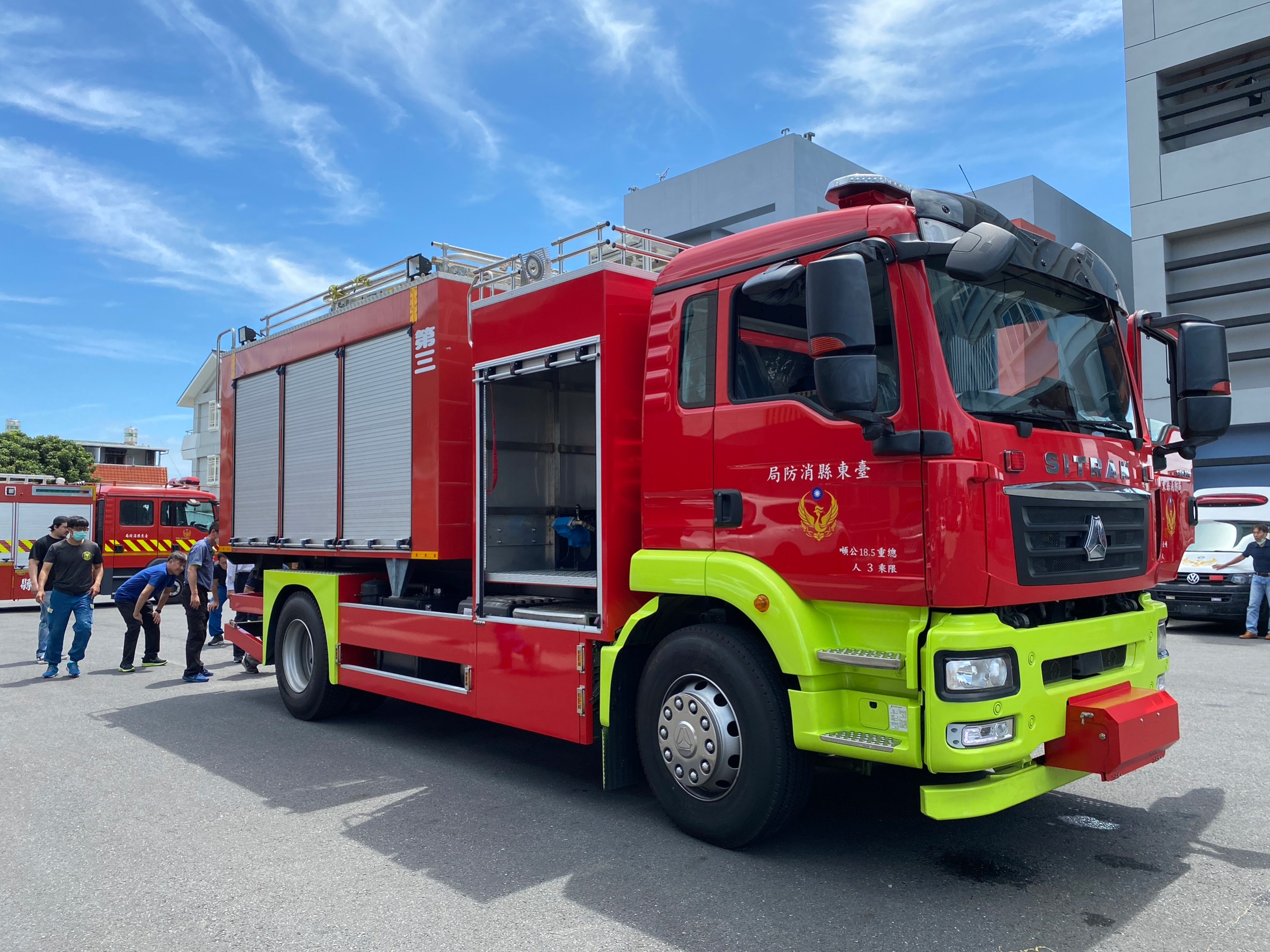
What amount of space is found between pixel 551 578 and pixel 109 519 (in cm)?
1957

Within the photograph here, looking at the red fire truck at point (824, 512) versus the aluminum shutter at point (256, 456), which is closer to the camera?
the red fire truck at point (824, 512)

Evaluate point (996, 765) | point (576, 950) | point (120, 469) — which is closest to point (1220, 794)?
point (996, 765)

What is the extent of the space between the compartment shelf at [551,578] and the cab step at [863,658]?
5.15ft

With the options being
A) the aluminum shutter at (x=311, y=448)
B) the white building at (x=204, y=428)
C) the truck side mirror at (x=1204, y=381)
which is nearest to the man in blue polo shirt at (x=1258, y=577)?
the truck side mirror at (x=1204, y=381)

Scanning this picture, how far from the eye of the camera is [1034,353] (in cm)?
440

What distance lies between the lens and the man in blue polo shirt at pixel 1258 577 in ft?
42.5

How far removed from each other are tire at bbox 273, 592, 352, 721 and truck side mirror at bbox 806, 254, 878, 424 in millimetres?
5471

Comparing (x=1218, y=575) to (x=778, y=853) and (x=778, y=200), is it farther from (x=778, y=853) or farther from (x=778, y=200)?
(x=778, y=200)

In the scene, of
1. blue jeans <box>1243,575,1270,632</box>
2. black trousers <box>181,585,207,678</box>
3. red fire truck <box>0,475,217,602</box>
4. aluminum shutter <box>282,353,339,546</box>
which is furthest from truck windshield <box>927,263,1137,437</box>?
red fire truck <box>0,475,217,602</box>

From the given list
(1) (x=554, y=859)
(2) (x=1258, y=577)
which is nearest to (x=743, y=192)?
(2) (x=1258, y=577)

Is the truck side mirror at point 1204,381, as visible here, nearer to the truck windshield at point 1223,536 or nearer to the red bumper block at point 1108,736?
the red bumper block at point 1108,736

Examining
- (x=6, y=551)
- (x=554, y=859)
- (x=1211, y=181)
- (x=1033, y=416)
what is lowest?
(x=554, y=859)

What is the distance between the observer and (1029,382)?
4.32 metres

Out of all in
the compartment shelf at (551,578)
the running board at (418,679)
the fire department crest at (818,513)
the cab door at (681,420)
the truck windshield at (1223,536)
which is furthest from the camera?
the truck windshield at (1223,536)
